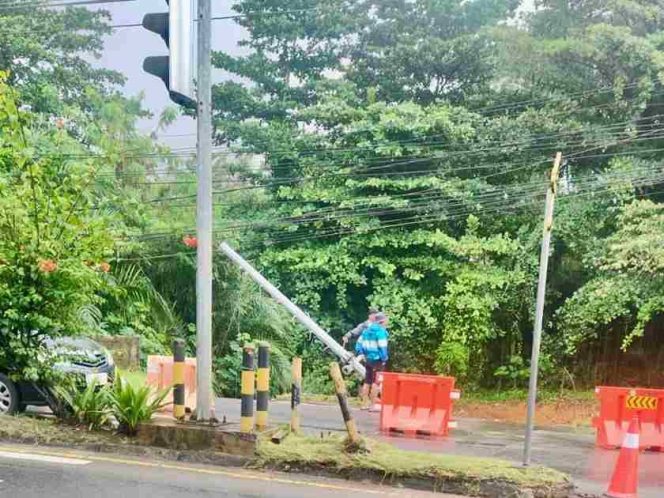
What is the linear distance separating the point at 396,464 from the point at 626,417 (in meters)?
4.74

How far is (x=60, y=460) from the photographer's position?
23.6ft

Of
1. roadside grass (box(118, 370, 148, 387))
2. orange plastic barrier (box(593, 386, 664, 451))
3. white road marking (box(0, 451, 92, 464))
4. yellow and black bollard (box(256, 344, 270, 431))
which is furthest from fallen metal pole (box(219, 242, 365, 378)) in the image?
white road marking (box(0, 451, 92, 464))

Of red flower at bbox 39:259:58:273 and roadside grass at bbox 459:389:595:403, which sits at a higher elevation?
red flower at bbox 39:259:58:273

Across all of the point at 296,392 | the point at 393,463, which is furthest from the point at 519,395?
the point at 393,463

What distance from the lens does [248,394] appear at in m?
7.46

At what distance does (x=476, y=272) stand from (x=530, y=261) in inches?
60.1

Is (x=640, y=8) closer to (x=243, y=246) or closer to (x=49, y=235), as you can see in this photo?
(x=243, y=246)

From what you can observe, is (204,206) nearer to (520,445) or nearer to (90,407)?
(90,407)

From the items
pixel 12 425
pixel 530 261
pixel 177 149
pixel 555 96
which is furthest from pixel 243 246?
pixel 12 425

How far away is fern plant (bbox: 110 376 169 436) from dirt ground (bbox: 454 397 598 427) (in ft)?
36.7

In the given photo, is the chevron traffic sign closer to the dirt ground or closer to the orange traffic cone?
the orange traffic cone

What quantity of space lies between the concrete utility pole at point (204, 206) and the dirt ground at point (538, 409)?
1118 centimetres

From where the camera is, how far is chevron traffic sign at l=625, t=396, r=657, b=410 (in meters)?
9.76

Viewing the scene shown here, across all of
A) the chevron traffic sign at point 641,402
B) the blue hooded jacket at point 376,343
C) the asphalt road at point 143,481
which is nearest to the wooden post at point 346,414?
the asphalt road at point 143,481
